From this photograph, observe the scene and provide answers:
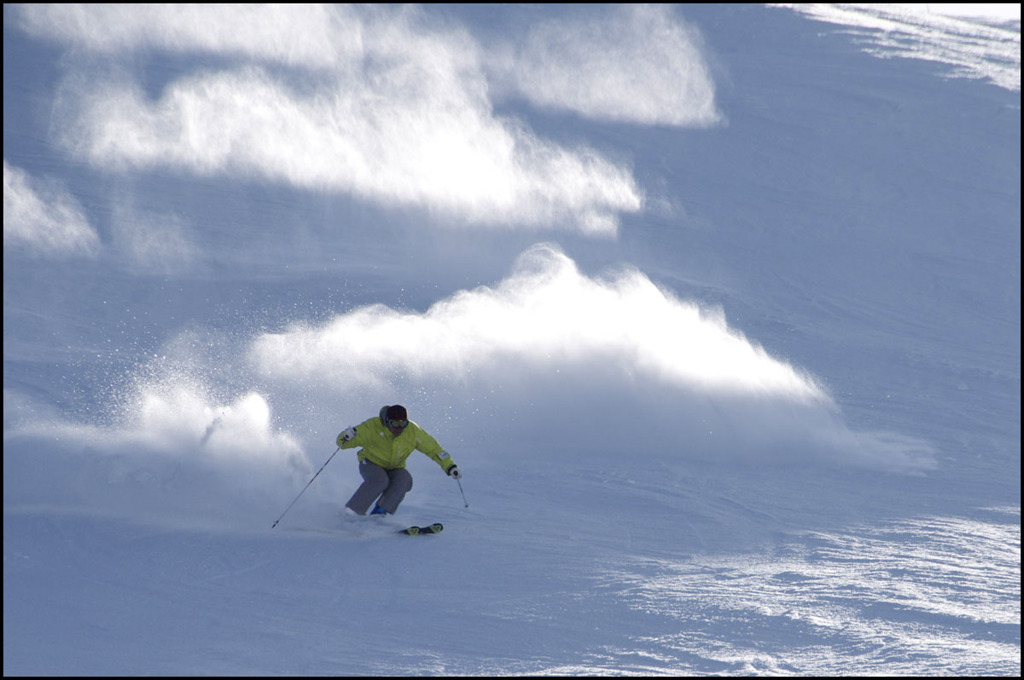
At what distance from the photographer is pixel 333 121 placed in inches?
584

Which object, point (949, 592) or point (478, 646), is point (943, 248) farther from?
point (478, 646)

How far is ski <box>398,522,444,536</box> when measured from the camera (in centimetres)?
638

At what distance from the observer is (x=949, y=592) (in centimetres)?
625

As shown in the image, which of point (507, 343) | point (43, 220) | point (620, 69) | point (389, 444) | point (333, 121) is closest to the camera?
point (389, 444)

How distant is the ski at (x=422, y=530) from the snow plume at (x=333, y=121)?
21.9 ft

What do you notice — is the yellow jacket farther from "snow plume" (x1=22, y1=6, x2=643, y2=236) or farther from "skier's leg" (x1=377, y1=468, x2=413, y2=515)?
"snow plume" (x1=22, y1=6, x2=643, y2=236)

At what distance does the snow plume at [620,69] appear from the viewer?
1648 cm

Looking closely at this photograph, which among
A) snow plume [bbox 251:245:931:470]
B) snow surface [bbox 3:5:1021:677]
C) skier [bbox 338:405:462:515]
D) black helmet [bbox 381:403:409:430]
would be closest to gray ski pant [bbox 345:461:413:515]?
skier [bbox 338:405:462:515]

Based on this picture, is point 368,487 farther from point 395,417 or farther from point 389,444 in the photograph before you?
point 395,417

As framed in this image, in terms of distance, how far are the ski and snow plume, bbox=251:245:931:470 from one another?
1625 mm

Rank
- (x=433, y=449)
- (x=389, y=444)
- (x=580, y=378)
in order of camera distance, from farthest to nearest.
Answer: (x=580, y=378) → (x=433, y=449) → (x=389, y=444)

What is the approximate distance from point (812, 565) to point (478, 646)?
7.87 feet

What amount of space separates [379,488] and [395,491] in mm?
107

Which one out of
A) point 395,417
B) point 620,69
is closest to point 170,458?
point 395,417
